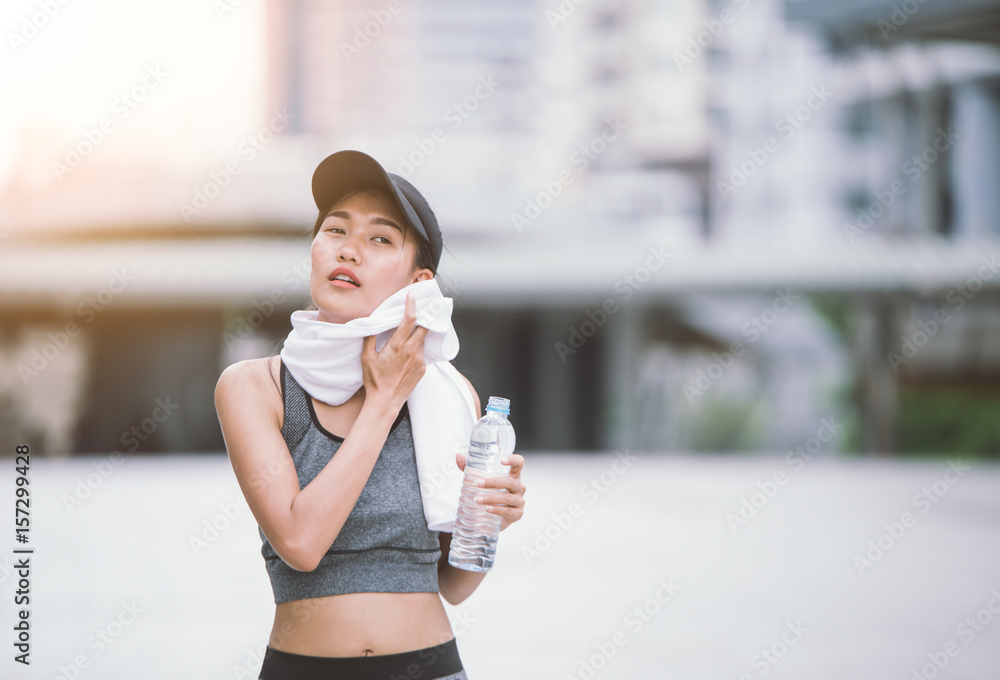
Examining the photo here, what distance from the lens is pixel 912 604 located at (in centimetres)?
679

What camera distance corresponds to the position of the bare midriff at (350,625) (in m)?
1.60

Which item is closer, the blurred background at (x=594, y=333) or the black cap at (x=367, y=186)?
A: the black cap at (x=367, y=186)

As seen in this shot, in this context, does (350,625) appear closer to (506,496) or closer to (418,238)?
(506,496)

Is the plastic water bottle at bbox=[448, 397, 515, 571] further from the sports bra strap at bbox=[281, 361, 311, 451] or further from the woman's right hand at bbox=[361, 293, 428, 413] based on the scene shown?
the sports bra strap at bbox=[281, 361, 311, 451]

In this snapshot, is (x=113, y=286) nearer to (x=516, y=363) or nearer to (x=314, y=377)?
(x=516, y=363)

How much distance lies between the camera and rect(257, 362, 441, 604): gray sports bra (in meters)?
1.62

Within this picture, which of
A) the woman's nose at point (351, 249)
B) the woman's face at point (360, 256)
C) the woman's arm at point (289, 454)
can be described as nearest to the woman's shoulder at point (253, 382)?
the woman's arm at point (289, 454)

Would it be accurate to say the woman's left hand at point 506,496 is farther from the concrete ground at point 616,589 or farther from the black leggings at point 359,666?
the concrete ground at point 616,589

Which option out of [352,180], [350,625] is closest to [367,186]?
[352,180]

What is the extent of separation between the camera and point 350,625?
1.61 m

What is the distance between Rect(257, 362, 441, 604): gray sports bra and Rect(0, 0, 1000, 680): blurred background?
3.67 meters

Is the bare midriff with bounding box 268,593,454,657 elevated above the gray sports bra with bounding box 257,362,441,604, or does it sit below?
below

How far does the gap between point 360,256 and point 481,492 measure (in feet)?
1.62

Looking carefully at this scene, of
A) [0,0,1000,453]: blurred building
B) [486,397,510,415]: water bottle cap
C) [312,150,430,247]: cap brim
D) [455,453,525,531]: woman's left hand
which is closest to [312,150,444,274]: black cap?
[312,150,430,247]: cap brim
